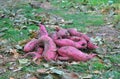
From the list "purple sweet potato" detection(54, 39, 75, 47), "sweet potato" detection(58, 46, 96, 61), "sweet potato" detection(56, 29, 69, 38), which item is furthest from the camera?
"sweet potato" detection(56, 29, 69, 38)

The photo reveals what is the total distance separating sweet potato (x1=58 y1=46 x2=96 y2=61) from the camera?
16.7 feet

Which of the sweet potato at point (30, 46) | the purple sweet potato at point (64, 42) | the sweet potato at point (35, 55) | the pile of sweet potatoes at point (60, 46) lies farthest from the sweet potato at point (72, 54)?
the sweet potato at point (30, 46)

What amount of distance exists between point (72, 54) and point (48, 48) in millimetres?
338

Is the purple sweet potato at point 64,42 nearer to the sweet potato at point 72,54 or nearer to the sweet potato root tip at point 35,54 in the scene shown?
the sweet potato at point 72,54

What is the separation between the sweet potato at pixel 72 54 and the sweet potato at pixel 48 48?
0.09 metres

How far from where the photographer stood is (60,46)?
17.5 feet

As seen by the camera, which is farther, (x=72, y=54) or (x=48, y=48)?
(x=48, y=48)

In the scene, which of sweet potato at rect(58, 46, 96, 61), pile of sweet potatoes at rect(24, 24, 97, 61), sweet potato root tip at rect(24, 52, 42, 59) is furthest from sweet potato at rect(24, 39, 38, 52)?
sweet potato at rect(58, 46, 96, 61)

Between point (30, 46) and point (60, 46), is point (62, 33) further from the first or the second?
point (30, 46)

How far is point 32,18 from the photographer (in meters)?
7.61

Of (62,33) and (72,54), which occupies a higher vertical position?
(62,33)

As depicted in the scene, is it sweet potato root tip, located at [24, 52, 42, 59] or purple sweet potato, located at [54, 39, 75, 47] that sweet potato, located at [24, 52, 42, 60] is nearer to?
sweet potato root tip, located at [24, 52, 42, 59]

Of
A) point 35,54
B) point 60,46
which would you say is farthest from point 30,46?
point 60,46

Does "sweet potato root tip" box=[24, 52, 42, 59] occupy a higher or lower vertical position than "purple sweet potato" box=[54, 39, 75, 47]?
lower
